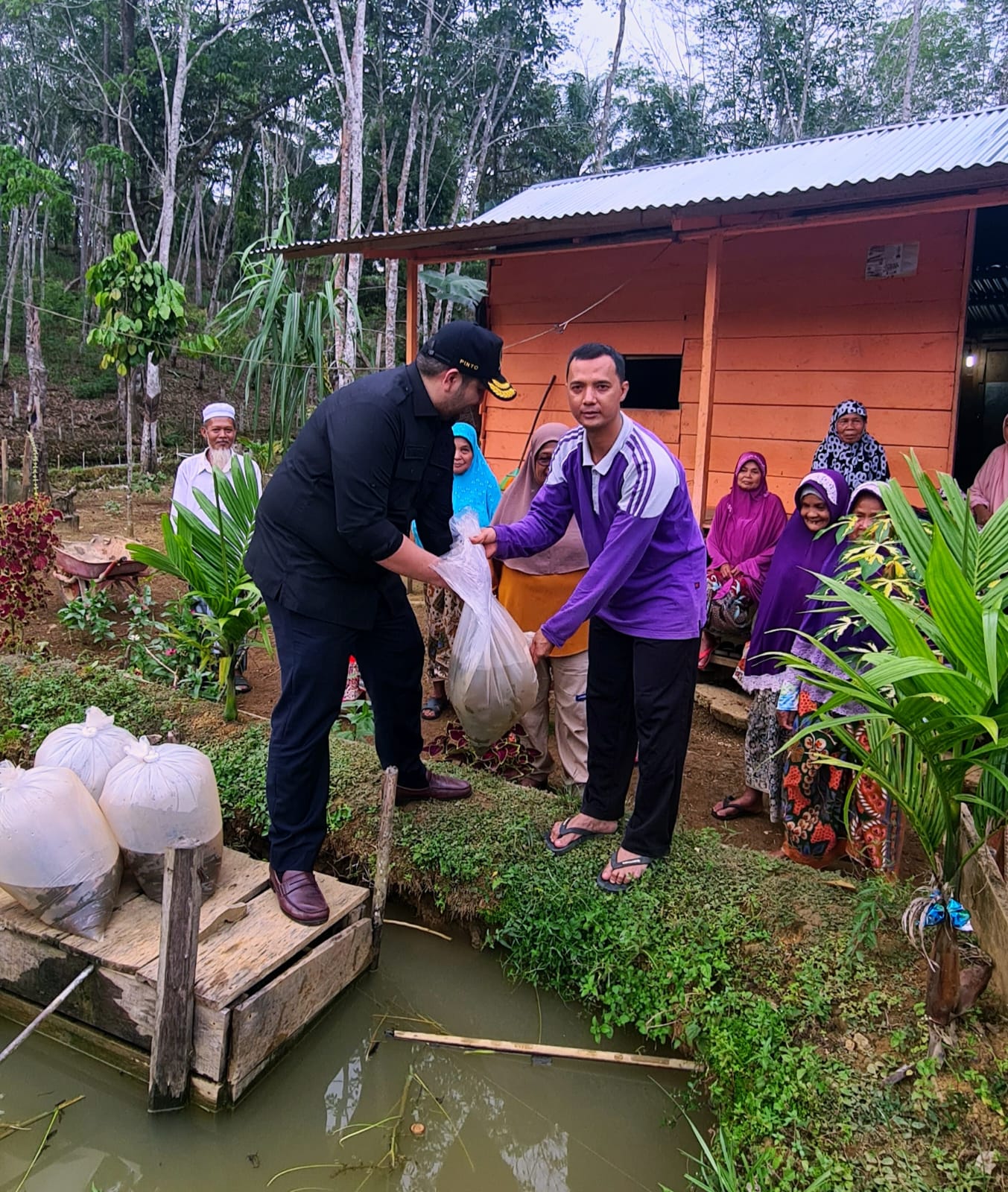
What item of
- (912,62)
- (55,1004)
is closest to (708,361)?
(55,1004)

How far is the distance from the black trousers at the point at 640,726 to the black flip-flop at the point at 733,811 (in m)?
0.83

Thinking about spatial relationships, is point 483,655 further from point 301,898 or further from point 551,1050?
point 551,1050

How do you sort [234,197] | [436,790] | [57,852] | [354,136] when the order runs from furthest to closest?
[234,197], [354,136], [436,790], [57,852]

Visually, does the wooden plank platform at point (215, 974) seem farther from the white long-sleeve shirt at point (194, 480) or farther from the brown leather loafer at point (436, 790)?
the white long-sleeve shirt at point (194, 480)

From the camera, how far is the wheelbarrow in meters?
6.09

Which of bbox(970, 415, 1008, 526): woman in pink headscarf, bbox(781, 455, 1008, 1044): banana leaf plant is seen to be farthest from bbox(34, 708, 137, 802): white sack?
bbox(970, 415, 1008, 526): woman in pink headscarf

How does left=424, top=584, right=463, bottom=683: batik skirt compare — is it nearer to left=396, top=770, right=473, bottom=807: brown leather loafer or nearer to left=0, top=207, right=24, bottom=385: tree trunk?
left=396, top=770, right=473, bottom=807: brown leather loafer

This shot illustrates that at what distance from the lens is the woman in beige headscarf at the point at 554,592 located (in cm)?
371

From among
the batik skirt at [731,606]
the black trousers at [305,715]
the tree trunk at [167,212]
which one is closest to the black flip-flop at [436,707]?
the batik skirt at [731,606]

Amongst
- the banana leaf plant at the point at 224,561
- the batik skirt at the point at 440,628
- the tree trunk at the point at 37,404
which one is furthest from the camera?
the tree trunk at the point at 37,404

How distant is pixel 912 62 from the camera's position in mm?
23594

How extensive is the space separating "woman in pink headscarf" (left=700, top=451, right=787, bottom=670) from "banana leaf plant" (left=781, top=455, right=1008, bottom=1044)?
244cm

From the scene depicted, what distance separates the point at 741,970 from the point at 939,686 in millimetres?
1247

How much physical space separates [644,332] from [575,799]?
4619 millimetres
